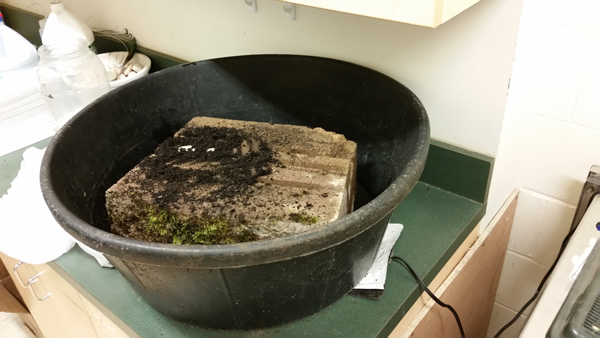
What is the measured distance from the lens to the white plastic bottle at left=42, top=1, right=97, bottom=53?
1.05 metres

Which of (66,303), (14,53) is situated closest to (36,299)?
(66,303)

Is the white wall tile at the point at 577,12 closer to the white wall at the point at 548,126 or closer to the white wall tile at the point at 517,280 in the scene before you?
the white wall at the point at 548,126

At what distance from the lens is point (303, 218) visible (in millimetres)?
576

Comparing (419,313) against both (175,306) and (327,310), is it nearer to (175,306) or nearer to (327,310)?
(327,310)

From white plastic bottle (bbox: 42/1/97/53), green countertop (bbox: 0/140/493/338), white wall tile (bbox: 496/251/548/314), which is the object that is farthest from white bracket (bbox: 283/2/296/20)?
white wall tile (bbox: 496/251/548/314)

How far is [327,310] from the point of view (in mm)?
608

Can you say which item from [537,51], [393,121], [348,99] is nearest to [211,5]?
[348,99]

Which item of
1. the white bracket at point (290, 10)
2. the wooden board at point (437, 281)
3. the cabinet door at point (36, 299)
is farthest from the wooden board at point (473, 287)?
the cabinet door at point (36, 299)

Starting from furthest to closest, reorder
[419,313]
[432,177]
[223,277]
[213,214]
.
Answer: [432,177], [419,313], [213,214], [223,277]

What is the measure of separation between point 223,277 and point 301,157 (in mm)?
277

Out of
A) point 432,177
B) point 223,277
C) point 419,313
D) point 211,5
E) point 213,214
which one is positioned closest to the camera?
point 223,277

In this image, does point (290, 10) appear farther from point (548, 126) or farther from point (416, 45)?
point (548, 126)

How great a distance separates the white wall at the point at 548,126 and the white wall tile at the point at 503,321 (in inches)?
4.4

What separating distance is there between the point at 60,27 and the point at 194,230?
0.77 metres
